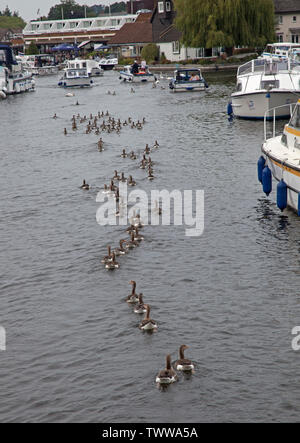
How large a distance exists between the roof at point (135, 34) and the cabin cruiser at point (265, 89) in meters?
94.0

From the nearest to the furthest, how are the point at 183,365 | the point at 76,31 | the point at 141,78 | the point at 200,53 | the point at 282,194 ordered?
the point at 183,365 → the point at 282,194 → the point at 141,78 → the point at 200,53 → the point at 76,31

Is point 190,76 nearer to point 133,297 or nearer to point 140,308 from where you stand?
point 133,297

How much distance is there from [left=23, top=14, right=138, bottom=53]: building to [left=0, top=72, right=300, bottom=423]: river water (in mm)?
150947

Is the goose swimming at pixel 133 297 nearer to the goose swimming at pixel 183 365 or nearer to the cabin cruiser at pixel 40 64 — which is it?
the goose swimming at pixel 183 365

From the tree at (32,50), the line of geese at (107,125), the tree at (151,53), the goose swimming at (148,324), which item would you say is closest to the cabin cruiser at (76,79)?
the line of geese at (107,125)

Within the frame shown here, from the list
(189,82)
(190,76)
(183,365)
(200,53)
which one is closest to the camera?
(183,365)

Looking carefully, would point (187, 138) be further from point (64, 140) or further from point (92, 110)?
point (92, 110)

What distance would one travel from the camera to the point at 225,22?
94812 millimetres

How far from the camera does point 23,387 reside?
1527 centimetres

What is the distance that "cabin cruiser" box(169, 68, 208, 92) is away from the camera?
76500 millimetres

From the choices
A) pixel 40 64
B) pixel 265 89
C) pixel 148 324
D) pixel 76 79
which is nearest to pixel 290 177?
pixel 148 324

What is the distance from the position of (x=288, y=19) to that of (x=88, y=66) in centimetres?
3751

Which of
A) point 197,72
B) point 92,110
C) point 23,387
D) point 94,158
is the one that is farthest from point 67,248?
point 197,72

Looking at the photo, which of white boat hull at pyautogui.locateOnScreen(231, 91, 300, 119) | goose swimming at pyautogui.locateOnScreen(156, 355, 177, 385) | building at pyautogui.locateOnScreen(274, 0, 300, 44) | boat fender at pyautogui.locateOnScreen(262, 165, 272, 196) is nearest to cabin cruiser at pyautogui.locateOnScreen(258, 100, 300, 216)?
boat fender at pyautogui.locateOnScreen(262, 165, 272, 196)
